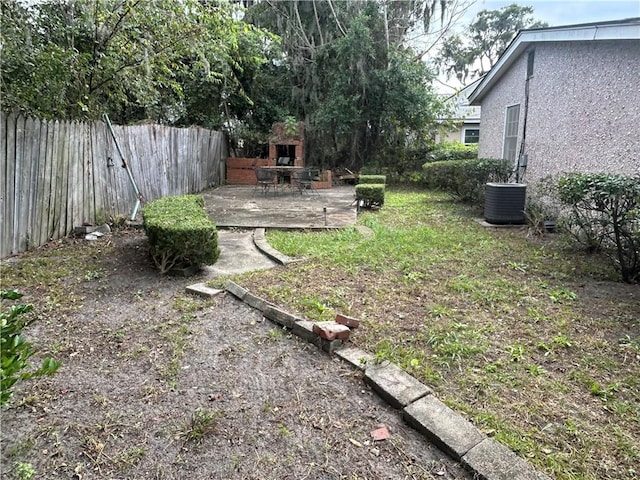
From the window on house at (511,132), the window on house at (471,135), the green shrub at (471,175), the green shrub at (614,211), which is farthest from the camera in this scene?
the window on house at (471,135)

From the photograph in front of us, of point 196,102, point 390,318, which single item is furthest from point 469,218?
point 196,102

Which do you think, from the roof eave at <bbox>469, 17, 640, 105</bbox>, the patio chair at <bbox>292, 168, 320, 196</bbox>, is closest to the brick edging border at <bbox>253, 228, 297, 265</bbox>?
the roof eave at <bbox>469, 17, 640, 105</bbox>

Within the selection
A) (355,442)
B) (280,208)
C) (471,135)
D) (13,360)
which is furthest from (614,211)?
(471,135)

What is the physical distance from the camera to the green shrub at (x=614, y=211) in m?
4.16

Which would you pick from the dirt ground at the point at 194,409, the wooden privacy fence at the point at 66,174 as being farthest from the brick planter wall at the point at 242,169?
the dirt ground at the point at 194,409

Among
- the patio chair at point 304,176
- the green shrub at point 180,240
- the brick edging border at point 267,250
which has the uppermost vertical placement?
the patio chair at point 304,176

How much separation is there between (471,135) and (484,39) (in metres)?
17.6

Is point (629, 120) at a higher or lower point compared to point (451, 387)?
higher

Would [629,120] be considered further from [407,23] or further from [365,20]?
[407,23]

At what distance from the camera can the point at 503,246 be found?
5.59 metres

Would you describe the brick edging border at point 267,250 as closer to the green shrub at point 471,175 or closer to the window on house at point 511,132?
the green shrub at point 471,175

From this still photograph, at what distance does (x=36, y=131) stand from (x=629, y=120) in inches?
283

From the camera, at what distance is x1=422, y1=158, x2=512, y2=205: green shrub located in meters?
8.27

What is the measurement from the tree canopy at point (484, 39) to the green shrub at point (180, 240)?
31.9m
